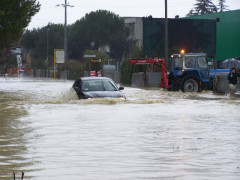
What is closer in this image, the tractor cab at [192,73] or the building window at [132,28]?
the tractor cab at [192,73]

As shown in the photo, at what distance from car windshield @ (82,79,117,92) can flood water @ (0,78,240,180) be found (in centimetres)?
85

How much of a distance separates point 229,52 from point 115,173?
51.5m

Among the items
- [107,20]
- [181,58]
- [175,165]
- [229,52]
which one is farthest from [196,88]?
[107,20]

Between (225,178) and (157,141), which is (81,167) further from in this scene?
(157,141)

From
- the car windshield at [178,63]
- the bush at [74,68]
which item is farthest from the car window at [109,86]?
the bush at [74,68]

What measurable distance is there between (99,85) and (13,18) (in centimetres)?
1072

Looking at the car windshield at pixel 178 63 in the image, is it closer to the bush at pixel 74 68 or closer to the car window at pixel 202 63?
the car window at pixel 202 63

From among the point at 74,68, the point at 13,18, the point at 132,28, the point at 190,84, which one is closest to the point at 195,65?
the point at 190,84

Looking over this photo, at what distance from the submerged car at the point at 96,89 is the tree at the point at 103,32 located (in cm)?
7740

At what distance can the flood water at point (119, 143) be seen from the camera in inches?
308

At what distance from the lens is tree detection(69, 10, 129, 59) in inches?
3890

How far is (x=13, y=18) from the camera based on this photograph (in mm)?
29891

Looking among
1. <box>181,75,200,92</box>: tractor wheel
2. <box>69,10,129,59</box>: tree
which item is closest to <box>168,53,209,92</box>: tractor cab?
<box>181,75,200,92</box>: tractor wheel

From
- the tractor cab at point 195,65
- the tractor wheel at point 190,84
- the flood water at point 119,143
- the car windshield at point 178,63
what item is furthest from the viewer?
the car windshield at point 178,63
